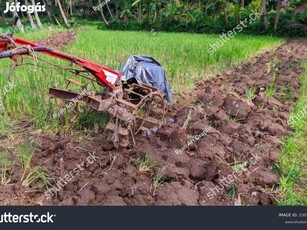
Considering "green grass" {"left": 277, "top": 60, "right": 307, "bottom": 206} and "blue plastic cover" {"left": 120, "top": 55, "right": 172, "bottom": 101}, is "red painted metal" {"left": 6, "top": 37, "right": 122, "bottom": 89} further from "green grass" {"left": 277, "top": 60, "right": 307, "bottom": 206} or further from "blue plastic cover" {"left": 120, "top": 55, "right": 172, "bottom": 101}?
"green grass" {"left": 277, "top": 60, "right": 307, "bottom": 206}

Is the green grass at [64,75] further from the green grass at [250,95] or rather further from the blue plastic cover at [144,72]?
the green grass at [250,95]

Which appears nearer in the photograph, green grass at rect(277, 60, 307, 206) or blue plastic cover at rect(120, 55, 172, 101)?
green grass at rect(277, 60, 307, 206)

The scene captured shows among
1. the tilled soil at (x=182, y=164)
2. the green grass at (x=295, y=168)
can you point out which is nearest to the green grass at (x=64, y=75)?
the tilled soil at (x=182, y=164)

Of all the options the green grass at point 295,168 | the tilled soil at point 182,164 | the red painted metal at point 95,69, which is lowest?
the green grass at point 295,168

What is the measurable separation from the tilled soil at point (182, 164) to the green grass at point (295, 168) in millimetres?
93

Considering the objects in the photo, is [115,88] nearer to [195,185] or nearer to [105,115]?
[105,115]

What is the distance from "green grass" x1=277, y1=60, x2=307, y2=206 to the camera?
10.8ft

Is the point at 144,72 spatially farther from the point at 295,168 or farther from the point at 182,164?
the point at 295,168

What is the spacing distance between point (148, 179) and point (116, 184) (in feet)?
1.00

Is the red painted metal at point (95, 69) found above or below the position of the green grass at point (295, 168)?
above

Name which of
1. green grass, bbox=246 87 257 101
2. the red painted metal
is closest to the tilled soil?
green grass, bbox=246 87 257 101

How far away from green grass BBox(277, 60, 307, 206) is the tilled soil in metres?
0.09

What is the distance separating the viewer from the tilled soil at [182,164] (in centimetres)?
312

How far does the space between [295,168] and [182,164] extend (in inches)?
43.7
